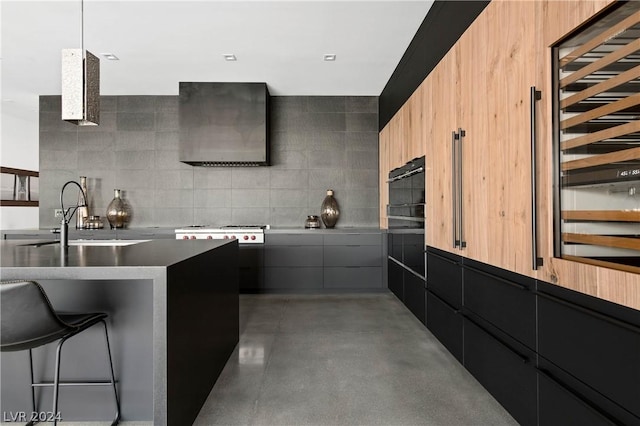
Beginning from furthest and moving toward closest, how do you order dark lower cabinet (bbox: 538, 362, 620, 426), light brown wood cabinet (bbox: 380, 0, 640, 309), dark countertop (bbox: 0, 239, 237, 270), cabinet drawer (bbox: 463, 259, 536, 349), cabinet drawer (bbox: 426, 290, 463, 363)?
cabinet drawer (bbox: 426, 290, 463, 363)
cabinet drawer (bbox: 463, 259, 536, 349)
dark countertop (bbox: 0, 239, 237, 270)
light brown wood cabinet (bbox: 380, 0, 640, 309)
dark lower cabinet (bbox: 538, 362, 620, 426)

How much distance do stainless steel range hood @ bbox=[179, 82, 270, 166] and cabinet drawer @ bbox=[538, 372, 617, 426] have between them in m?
3.94

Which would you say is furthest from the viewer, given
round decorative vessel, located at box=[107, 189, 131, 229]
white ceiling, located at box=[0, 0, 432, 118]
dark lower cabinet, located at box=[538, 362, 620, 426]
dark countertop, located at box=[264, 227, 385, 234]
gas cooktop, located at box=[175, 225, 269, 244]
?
round decorative vessel, located at box=[107, 189, 131, 229]

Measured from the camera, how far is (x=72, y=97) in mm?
2275

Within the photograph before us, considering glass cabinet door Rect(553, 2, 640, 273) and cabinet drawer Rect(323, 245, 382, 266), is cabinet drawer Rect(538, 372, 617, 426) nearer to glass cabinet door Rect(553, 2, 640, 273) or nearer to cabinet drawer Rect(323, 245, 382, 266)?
glass cabinet door Rect(553, 2, 640, 273)

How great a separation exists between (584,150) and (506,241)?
2.07 feet

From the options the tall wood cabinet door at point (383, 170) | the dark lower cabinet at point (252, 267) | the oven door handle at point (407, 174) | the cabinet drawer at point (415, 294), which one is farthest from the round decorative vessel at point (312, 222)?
the cabinet drawer at point (415, 294)

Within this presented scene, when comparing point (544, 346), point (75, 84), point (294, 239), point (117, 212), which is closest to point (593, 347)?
point (544, 346)

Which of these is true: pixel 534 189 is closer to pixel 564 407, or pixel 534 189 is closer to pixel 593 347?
pixel 593 347

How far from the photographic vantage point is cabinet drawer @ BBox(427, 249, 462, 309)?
2.58m

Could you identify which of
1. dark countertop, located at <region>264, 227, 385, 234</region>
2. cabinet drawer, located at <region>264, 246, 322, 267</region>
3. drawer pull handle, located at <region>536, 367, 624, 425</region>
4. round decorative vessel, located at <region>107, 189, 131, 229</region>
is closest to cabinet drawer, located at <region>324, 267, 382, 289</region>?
cabinet drawer, located at <region>264, 246, 322, 267</region>

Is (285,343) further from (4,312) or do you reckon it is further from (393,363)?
(4,312)

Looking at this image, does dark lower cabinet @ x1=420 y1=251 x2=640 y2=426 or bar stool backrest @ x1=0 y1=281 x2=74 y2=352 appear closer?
dark lower cabinet @ x1=420 y1=251 x2=640 y2=426

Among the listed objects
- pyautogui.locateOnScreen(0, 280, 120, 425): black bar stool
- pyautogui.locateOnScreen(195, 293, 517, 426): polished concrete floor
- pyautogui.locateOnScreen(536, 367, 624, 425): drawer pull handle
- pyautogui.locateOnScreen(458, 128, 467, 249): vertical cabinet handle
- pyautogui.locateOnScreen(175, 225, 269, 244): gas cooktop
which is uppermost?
pyautogui.locateOnScreen(458, 128, 467, 249): vertical cabinet handle

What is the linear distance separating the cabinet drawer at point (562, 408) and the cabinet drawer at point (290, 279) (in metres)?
3.40
